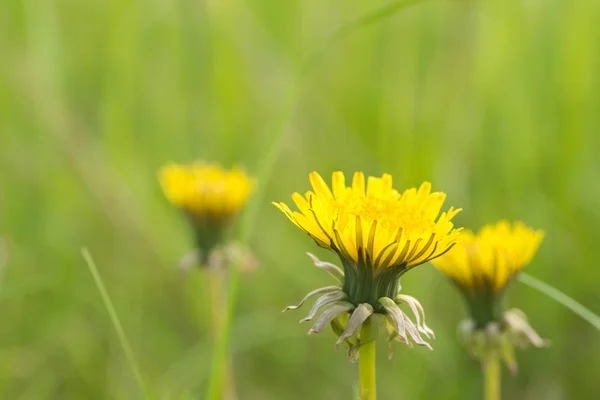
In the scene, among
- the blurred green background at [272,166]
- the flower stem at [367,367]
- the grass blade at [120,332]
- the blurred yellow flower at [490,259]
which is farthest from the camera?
the blurred green background at [272,166]

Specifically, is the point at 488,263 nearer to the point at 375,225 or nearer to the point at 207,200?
the point at 375,225

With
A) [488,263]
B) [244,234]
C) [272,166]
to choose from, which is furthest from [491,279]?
[272,166]

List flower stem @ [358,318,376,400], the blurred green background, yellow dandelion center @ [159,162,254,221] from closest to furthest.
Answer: flower stem @ [358,318,376,400] < yellow dandelion center @ [159,162,254,221] < the blurred green background

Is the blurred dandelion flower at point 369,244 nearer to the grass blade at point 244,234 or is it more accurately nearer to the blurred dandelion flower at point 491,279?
the grass blade at point 244,234

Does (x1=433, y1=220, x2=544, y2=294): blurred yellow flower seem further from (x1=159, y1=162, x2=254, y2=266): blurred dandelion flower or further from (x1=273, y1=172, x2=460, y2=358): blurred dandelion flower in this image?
(x1=159, y1=162, x2=254, y2=266): blurred dandelion flower

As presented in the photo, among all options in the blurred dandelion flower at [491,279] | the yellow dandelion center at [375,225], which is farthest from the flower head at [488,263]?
the yellow dandelion center at [375,225]

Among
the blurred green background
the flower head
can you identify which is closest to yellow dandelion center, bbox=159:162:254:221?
the blurred green background

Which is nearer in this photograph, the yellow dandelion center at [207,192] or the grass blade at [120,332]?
the grass blade at [120,332]
